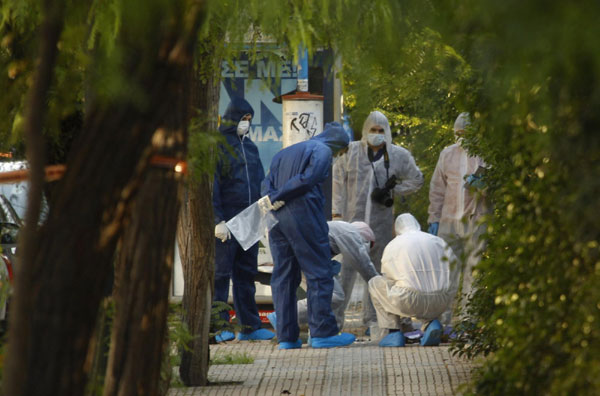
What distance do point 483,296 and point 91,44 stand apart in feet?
10.2

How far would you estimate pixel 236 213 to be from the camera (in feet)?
37.1

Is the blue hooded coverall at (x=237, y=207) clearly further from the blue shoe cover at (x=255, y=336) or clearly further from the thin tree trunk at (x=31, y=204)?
the thin tree trunk at (x=31, y=204)

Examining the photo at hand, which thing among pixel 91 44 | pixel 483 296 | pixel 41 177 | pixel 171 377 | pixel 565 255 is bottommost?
pixel 171 377

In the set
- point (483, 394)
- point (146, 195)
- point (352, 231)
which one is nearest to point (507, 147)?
point (483, 394)

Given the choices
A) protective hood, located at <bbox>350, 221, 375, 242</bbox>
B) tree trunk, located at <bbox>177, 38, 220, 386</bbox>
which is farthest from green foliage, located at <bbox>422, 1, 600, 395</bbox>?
protective hood, located at <bbox>350, 221, 375, 242</bbox>

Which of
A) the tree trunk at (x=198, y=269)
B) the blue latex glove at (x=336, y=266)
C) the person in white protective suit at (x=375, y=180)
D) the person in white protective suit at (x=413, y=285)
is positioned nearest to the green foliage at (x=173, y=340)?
the tree trunk at (x=198, y=269)

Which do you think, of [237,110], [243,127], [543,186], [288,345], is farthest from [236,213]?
[543,186]

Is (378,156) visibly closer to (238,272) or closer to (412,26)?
(238,272)

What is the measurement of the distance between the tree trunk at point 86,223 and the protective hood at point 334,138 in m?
6.52

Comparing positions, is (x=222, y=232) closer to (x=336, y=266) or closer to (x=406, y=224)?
(x=336, y=266)

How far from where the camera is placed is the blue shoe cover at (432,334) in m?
9.80

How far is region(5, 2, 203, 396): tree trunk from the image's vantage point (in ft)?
11.4

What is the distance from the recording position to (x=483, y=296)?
6469mm

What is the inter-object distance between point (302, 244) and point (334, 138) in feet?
3.17
